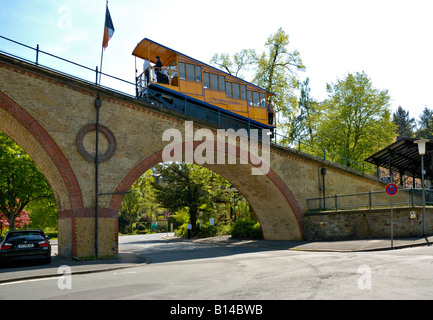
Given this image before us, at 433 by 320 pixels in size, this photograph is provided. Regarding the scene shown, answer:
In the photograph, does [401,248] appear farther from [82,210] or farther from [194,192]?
[194,192]

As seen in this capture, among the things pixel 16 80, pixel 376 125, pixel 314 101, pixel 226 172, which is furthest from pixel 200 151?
pixel 314 101

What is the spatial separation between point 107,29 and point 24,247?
11.1 m

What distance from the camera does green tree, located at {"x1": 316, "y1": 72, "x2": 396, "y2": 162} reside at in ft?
117

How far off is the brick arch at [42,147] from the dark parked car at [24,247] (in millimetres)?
1983

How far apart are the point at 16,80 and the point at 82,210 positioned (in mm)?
5504

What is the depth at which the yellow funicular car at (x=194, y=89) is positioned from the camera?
62.0 feet

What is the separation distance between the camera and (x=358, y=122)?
36.2m

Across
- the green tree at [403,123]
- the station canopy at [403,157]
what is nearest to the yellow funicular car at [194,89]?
the station canopy at [403,157]
